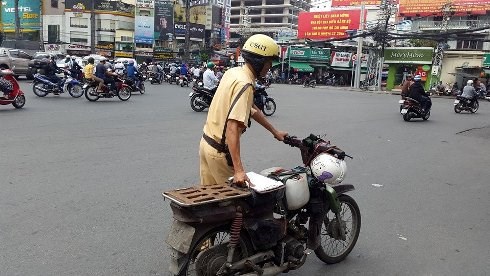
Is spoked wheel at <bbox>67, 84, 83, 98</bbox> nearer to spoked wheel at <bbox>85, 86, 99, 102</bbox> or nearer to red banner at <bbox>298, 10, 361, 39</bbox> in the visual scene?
spoked wheel at <bbox>85, 86, 99, 102</bbox>

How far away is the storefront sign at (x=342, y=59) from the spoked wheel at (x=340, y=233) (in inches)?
1605

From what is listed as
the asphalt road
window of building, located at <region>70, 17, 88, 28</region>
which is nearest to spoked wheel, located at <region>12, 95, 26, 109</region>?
the asphalt road

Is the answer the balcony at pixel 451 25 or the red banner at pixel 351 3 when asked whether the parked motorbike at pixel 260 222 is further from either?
the red banner at pixel 351 3

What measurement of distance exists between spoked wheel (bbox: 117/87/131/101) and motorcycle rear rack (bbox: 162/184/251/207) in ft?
42.5

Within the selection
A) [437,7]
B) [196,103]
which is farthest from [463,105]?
[437,7]

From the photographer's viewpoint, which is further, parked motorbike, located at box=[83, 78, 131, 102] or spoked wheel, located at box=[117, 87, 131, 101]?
spoked wheel, located at box=[117, 87, 131, 101]

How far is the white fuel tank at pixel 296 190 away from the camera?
2758 mm

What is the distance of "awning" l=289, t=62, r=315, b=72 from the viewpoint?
144 ft

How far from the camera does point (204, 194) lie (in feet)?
7.82

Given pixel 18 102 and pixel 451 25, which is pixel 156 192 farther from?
pixel 451 25

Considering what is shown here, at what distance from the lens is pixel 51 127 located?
859cm

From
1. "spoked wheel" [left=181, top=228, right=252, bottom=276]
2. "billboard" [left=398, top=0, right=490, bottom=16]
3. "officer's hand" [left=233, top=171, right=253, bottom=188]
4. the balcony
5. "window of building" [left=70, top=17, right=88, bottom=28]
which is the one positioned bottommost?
"spoked wheel" [left=181, top=228, right=252, bottom=276]

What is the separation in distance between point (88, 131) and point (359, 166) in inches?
203

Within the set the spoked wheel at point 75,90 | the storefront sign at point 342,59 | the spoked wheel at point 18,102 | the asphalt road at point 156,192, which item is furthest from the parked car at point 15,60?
the storefront sign at point 342,59
